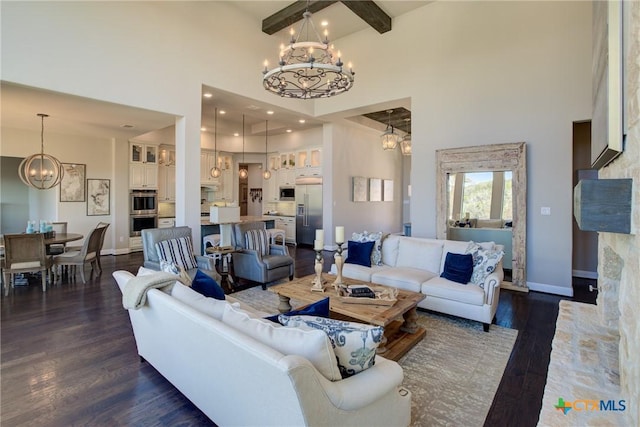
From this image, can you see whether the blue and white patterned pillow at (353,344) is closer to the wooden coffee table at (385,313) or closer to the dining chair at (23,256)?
the wooden coffee table at (385,313)

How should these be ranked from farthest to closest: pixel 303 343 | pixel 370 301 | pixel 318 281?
pixel 318 281 < pixel 370 301 < pixel 303 343

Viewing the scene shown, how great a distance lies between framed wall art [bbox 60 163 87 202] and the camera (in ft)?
23.7

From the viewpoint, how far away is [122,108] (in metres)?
4.89

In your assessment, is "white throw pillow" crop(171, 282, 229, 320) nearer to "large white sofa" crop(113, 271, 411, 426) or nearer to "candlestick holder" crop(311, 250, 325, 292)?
"large white sofa" crop(113, 271, 411, 426)

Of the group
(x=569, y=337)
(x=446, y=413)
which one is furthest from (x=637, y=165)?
(x=446, y=413)

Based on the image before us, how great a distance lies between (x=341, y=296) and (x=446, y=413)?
4.55 ft

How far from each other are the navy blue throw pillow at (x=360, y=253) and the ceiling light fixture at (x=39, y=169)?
5.63m

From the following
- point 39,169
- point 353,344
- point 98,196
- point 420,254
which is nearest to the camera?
point 353,344

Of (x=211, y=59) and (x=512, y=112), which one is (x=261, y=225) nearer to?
(x=211, y=59)

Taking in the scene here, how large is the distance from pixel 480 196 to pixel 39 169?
808 centimetres

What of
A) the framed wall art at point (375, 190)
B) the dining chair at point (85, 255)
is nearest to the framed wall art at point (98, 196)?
the dining chair at point (85, 255)

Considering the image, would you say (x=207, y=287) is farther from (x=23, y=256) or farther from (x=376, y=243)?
(x=23, y=256)

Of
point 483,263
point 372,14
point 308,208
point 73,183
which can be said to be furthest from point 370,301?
point 73,183

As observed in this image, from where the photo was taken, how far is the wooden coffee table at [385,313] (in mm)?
2807
